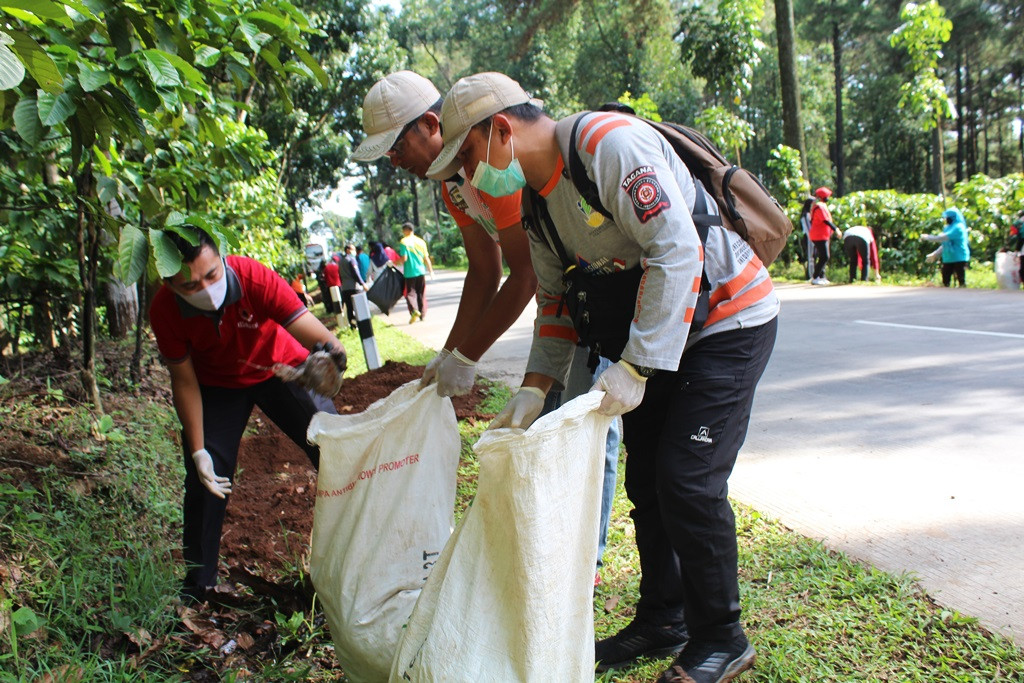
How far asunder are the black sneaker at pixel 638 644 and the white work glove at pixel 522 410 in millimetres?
780

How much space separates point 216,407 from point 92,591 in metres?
0.78

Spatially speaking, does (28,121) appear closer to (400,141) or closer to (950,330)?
(400,141)

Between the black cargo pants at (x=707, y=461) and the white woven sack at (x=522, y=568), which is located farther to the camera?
the black cargo pants at (x=707, y=461)

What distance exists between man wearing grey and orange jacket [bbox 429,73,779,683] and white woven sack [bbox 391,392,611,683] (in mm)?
202

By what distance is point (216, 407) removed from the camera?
3.17 m

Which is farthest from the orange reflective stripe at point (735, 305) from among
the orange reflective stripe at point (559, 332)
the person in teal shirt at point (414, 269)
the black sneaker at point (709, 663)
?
the person in teal shirt at point (414, 269)

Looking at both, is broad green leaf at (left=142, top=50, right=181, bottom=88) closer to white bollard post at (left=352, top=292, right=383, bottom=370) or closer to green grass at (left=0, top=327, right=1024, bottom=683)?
green grass at (left=0, top=327, right=1024, bottom=683)

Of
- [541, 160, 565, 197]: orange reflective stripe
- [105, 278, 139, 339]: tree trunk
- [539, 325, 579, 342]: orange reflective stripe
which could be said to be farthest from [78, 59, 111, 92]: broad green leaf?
[105, 278, 139, 339]: tree trunk

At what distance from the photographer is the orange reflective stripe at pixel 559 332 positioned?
250 centimetres

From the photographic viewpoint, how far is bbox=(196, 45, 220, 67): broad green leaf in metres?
3.35

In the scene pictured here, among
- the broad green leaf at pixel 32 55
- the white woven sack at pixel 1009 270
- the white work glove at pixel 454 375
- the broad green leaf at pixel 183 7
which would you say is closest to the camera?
the broad green leaf at pixel 32 55

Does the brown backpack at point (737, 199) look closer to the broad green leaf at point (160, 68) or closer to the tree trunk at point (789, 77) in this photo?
the broad green leaf at point (160, 68)

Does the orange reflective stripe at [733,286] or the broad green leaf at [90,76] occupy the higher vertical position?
the broad green leaf at [90,76]

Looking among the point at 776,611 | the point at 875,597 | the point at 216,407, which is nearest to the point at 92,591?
the point at 216,407
